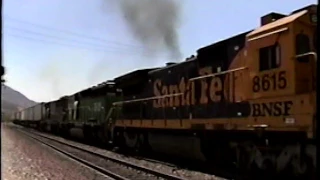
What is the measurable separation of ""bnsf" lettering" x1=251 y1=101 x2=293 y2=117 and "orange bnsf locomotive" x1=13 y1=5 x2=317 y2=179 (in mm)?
21

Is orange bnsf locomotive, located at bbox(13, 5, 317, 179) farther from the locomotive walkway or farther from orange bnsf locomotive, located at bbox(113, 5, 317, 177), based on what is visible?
the locomotive walkway

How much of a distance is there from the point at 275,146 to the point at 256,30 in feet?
9.16

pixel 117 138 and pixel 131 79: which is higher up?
pixel 131 79

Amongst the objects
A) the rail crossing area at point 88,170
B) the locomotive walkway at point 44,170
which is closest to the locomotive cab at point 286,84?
the rail crossing area at point 88,170

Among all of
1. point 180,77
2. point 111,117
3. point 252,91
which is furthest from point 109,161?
point 252,91

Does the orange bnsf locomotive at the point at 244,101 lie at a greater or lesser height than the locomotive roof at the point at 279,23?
lesser

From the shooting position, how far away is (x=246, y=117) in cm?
1100

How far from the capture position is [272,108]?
9797 millimetres

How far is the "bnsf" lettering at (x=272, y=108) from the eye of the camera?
9370 mm

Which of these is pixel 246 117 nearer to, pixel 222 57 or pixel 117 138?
pixel 222 57

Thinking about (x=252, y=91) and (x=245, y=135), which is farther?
(x=245, y=135)

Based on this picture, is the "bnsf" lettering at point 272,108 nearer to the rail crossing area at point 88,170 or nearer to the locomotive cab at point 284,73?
the locomotive cab at point 284,73

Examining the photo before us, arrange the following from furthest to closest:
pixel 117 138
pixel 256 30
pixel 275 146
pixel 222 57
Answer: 1. pixel 117 138
2. pixel 222 57
3. pixel 256 30
4. pixel 275 146

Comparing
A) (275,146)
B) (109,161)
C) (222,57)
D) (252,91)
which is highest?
(222,57)
